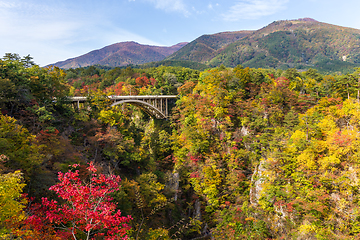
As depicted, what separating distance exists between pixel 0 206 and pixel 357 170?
19.2 m

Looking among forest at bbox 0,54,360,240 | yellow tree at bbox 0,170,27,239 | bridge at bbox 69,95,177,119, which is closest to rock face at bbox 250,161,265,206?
forest at bbox 0,54,360,240

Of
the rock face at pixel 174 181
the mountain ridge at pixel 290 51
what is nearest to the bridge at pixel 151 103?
the rock face at pixel 174 181

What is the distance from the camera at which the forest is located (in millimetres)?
6859

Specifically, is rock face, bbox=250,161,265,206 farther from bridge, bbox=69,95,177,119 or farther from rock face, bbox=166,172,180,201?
bridge, bbox=69,95,177,119

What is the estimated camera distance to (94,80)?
42.9 metres

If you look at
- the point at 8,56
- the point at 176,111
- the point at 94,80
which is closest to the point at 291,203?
the point at 176,111

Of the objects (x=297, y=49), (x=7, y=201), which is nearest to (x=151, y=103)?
(x=7, y=201)

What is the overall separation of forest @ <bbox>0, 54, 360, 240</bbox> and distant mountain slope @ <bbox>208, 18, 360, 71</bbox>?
97679 millimetres

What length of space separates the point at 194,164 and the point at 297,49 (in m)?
149

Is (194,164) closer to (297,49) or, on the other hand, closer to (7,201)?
(7,201)

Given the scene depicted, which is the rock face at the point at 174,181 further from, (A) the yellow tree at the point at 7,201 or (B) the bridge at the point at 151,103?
(A) the yellow tree at the point at 7,201

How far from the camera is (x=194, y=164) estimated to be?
22516mm

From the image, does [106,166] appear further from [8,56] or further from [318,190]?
[318,190]

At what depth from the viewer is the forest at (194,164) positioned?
686 cm
